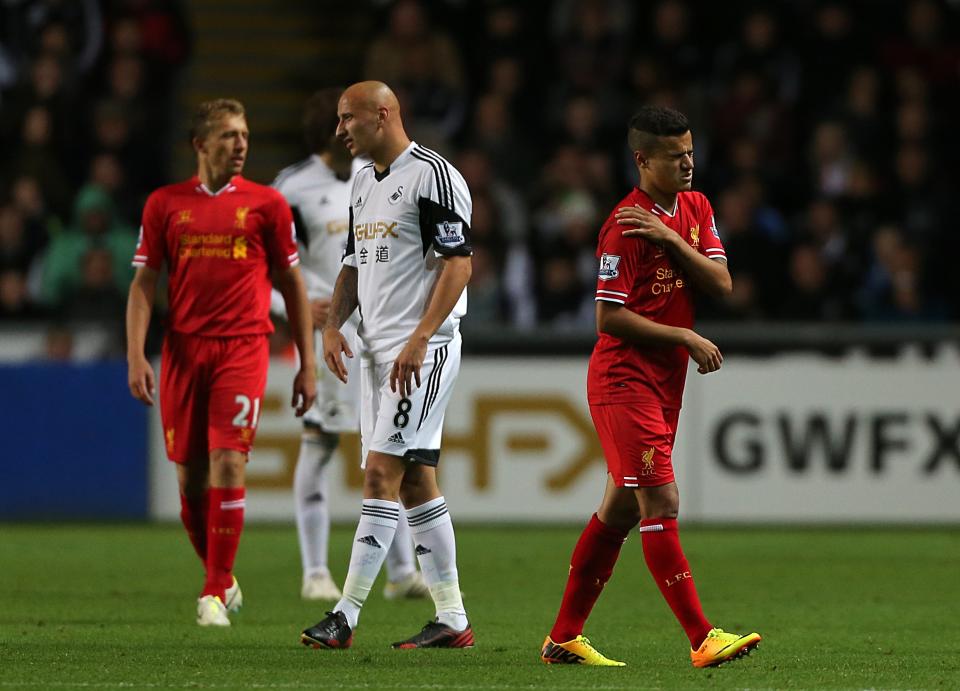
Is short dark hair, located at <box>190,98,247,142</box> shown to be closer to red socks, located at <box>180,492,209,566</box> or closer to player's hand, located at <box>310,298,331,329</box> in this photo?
player's hand, located at <box>310,298,331,329</box>

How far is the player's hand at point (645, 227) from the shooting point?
253 inches

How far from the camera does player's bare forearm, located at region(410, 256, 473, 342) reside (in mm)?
6828

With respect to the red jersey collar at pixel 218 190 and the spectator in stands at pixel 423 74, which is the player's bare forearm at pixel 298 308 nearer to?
the red jersey collar at pixel 218 190

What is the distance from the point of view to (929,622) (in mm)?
8281

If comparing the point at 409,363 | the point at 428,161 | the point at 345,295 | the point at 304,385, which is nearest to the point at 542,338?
the point at 304,385

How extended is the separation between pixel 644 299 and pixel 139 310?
104 inches

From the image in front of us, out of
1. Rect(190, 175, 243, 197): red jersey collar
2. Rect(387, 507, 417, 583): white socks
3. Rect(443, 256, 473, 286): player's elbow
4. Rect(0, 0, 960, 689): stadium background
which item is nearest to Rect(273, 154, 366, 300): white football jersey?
Rect(190, 175, 243, 197): red jersey collar

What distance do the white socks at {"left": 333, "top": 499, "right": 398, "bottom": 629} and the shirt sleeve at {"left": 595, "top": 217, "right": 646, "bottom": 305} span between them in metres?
1.25

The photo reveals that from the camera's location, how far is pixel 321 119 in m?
9.20

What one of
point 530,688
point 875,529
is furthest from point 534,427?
point 530,688

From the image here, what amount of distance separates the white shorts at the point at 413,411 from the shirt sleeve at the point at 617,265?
2.80 feet

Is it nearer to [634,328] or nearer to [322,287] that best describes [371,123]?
[634,328]

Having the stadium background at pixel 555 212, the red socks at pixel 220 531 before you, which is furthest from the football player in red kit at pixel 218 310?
the stadium background at pixel 555 212

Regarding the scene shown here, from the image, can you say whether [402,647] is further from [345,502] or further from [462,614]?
[345,502]
